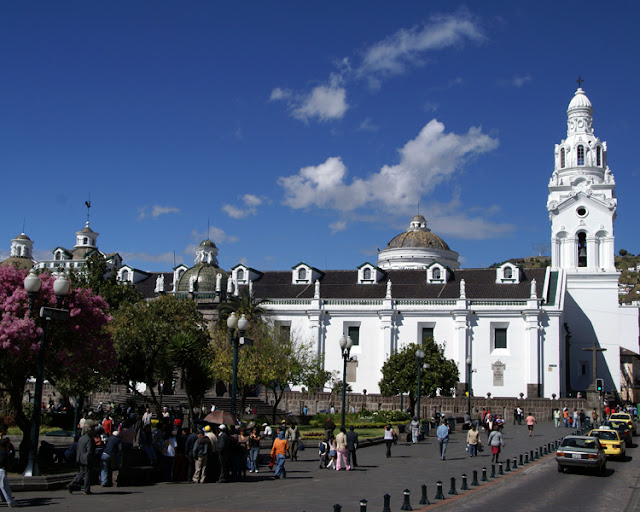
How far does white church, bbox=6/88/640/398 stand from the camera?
54938 mm

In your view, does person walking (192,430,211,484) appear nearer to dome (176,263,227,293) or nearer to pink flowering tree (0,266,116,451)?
pink flowering tree (0,266,116,451)

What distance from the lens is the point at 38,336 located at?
19281mm

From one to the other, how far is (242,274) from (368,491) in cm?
5045

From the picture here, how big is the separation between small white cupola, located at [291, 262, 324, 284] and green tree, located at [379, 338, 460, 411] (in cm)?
1769

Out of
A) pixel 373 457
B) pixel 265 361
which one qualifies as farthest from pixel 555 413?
pixel 373 457

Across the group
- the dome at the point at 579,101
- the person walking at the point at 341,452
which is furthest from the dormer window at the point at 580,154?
the person walking at the point at 341,452

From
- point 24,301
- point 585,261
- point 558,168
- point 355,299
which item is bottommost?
point 24,301

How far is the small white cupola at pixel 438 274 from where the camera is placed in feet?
200

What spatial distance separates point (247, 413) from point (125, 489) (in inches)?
1183

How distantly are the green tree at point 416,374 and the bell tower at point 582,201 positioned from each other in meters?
21.1

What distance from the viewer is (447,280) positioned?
60812 millimetres

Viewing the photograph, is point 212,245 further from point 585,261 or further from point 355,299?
point 585,261

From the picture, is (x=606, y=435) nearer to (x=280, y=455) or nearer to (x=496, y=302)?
(x=280, y=455)

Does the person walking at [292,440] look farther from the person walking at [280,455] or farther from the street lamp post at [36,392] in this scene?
the street lamp post at [36,392]
